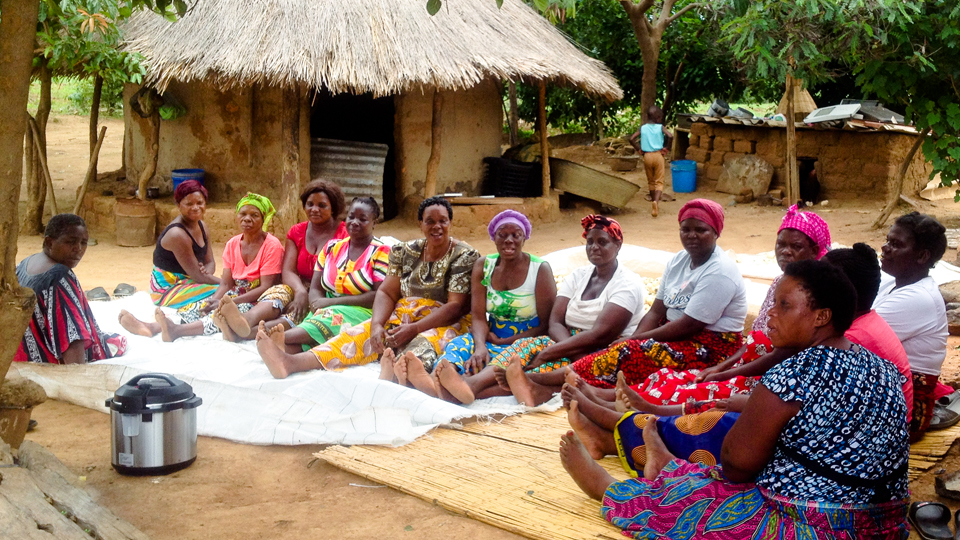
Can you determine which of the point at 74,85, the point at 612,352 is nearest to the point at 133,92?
the point at 612,352

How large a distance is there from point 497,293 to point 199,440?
1645 mm

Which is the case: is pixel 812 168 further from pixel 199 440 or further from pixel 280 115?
pixel 199 440

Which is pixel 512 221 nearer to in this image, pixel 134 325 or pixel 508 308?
pixel 508 308

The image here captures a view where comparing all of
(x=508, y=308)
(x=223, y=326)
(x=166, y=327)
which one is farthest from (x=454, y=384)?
(x=166, y=327)

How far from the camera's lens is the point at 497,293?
4.54m

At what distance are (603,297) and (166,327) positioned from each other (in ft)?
8.82

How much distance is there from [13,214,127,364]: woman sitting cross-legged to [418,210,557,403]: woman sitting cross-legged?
6.20 ft

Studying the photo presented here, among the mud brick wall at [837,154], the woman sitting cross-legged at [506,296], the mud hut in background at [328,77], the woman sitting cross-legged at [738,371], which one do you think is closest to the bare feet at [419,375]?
the woman sitting cross-legged at [506,296]

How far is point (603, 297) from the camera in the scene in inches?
169

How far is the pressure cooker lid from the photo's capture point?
10.8ft

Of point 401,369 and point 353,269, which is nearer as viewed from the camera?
point 401,369

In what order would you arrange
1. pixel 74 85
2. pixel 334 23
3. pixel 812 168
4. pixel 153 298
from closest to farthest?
pixel 153 298 < pixel 334 23 < pixel 812 168 < pixel 74 85

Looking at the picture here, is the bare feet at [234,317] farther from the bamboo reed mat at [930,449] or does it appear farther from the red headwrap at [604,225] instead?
the bamboo reed mat at [930,449]

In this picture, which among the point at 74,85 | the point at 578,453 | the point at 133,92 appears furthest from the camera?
the point at 74,85
